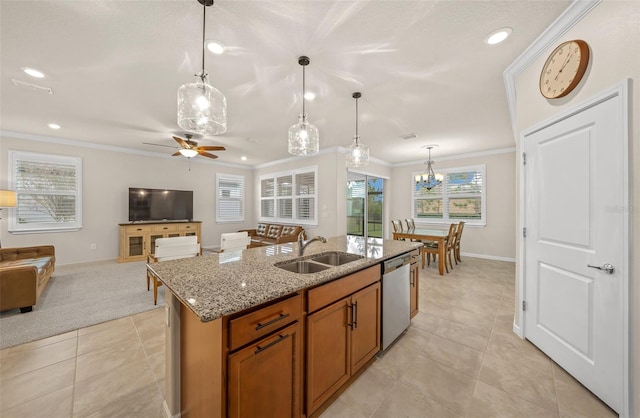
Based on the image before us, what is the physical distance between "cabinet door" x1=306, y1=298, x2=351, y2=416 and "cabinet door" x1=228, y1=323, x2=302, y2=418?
0.09m

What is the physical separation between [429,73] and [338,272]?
93.3 inches

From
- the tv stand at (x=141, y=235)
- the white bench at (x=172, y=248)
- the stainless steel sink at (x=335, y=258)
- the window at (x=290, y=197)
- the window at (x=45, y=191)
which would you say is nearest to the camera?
the stainless steel sink at (x=335, y=258)

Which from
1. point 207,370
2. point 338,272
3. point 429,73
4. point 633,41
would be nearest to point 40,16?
point 207,370

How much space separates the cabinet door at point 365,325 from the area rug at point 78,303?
2.79 metres

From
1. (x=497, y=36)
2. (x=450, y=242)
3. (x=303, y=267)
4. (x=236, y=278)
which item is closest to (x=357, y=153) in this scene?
(x=497, y=36)

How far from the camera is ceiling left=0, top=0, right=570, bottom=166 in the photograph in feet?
5.68

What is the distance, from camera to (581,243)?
178cm

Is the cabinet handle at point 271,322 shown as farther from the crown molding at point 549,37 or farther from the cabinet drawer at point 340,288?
the crown molding at point 549,37

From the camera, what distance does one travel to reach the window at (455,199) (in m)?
6.09

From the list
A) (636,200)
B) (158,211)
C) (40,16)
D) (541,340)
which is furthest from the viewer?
(158,211)

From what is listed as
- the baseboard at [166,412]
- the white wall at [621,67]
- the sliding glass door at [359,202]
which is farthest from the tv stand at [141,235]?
the white wall at [621,67]

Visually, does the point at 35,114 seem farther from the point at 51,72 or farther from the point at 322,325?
the point at 322,325

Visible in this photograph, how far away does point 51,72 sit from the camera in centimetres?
250

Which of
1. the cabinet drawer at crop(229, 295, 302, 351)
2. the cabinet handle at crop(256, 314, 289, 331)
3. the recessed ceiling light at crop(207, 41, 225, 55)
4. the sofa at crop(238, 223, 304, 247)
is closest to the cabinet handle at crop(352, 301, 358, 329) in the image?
the cabinet drawer at crop(229, 295, 302, 351)
